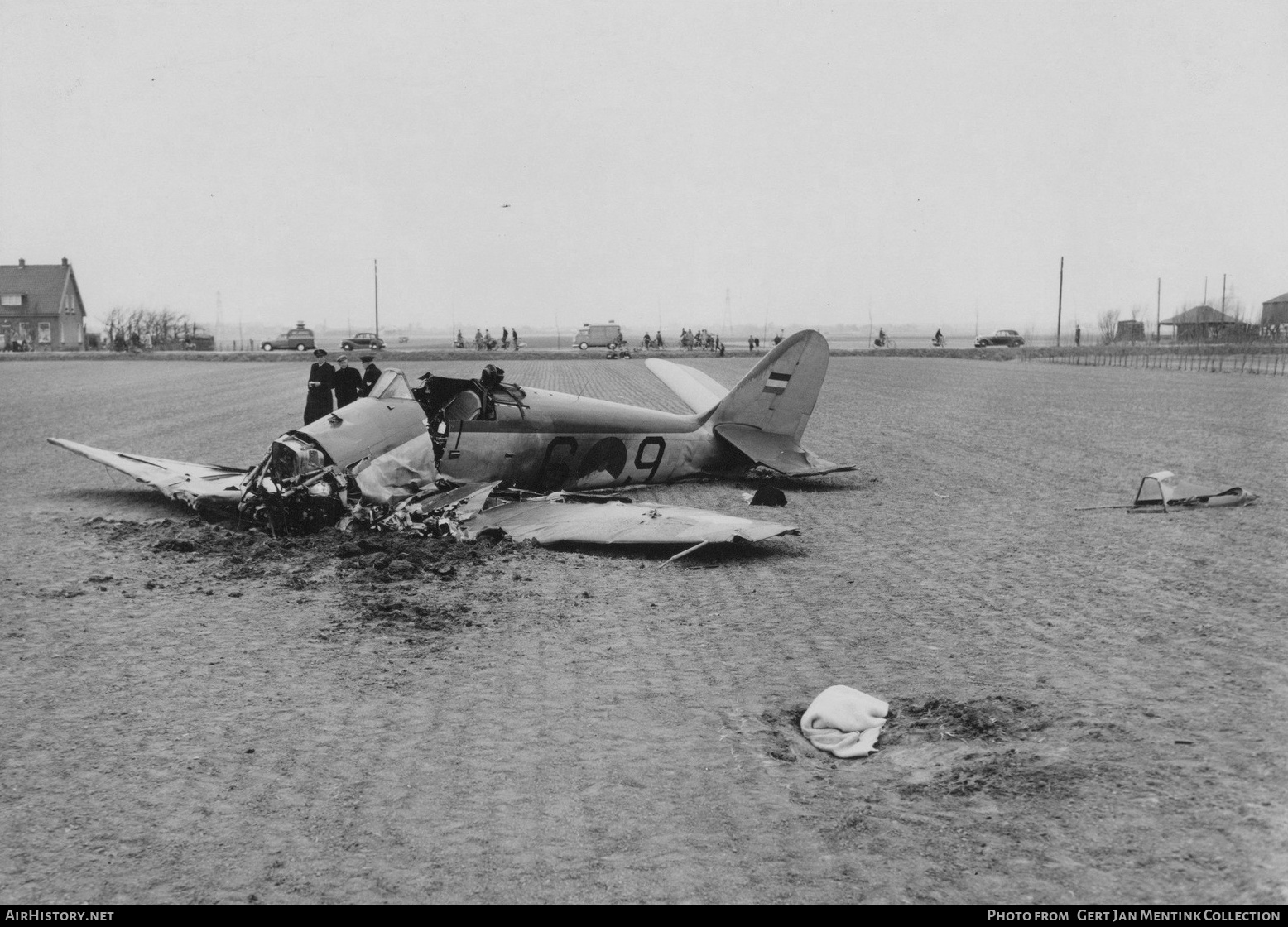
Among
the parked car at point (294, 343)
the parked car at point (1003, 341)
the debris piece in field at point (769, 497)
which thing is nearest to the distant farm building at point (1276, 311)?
the parked car at point (1003, 341)

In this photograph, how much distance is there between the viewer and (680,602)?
328 inches

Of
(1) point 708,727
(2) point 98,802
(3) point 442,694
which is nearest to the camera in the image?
(2) point 98,802

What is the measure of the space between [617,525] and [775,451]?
16.7 feet

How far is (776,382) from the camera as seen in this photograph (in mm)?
15406

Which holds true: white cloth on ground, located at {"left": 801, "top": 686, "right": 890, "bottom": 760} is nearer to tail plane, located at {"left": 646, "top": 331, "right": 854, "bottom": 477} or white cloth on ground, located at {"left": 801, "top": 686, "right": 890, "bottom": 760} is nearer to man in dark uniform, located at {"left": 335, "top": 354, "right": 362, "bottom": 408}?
tail plane, located at {"left": 646, "top": 331, "right": 854, "bottom": 477}

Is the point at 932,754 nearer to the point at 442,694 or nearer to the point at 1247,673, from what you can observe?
the point at 1247,673

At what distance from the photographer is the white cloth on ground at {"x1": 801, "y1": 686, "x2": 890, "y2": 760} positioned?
5371mm

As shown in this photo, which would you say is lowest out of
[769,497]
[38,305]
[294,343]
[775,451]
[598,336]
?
[769,497]

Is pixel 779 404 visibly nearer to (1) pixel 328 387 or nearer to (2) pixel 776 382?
(2) pixel 776 382

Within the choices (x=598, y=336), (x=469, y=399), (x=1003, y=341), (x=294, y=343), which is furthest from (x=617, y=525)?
(x=1003, y=341)

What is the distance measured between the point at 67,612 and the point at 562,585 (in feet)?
12.6

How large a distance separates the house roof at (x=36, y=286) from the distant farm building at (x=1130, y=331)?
108 metres

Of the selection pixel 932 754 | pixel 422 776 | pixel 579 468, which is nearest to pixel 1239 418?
pixel 579 468

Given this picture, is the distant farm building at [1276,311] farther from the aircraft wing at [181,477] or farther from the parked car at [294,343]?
the aircraft wing at [181,477]
